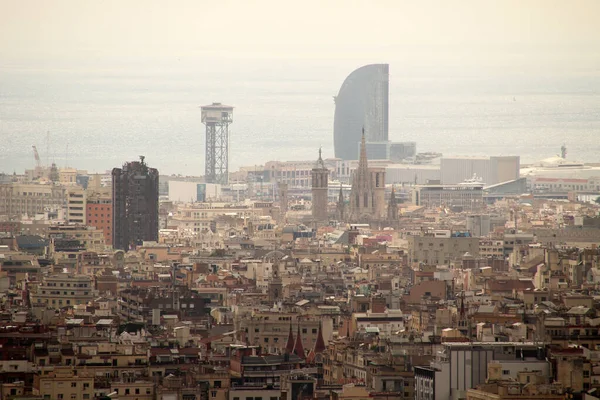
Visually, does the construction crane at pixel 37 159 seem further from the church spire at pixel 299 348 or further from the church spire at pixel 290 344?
the church spire at pixel 299 348

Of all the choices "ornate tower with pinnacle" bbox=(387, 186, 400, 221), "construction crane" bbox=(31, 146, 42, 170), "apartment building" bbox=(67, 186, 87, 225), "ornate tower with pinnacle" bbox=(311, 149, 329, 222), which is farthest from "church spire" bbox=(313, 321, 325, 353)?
"construction crane" bbox=(31, 146, 42, 170)

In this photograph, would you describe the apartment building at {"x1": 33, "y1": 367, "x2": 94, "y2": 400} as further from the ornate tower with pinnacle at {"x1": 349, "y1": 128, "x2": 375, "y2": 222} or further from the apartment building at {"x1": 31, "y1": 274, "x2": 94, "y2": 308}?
the ornate tower with pinnacle at {"x1": 349, "y1": 128, "x2": 375, "y2": 222}

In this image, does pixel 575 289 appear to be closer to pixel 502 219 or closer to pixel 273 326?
pixel 273 326

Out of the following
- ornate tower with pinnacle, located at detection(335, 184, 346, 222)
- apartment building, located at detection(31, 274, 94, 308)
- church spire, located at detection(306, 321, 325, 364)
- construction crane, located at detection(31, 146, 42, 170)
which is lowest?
church spire, located at detection(306, 321, 325, 364)

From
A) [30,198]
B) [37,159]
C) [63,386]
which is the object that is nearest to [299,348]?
[63,386]

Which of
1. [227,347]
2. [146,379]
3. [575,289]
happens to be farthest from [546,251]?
[146,379]

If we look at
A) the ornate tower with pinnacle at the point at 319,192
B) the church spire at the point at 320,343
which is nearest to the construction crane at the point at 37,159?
the ornate tower with pinnacle at the point at 319,192
